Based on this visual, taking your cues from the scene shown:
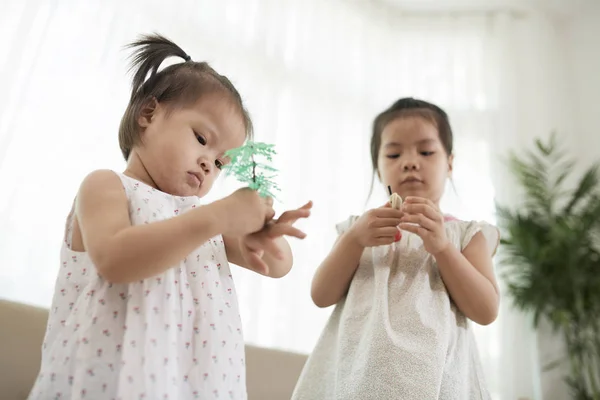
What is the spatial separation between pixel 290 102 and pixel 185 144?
1.80 m

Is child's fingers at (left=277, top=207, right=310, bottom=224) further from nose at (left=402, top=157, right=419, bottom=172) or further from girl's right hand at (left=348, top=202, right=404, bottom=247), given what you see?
nose at (left=402, top=157, right=419, bottom=172)

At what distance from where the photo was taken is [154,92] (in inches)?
40.3

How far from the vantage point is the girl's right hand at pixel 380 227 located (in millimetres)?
1163

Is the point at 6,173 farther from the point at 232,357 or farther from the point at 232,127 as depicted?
the point at 232,357

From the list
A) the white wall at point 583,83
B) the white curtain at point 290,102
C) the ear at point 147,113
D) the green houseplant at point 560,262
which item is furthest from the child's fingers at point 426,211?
the white wall at point 583,83

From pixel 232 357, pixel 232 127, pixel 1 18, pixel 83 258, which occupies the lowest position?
pixel 232 357

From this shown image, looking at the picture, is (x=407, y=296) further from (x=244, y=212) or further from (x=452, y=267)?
(x=244, y=212)

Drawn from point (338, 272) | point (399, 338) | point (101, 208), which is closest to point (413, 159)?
point (338, 272)

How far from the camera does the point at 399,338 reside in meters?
1.07

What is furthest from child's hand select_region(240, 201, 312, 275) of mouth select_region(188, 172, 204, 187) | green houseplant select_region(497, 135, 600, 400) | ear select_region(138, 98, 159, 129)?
green houseplant select_region(497, 135, 600, 400)

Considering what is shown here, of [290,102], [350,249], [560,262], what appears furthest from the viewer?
[560,262]

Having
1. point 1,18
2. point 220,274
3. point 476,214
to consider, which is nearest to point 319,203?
point 476,214

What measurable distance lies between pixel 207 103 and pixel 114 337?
1.45ft

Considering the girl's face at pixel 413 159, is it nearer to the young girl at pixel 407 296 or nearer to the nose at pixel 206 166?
the young girl at pixel 407 296
